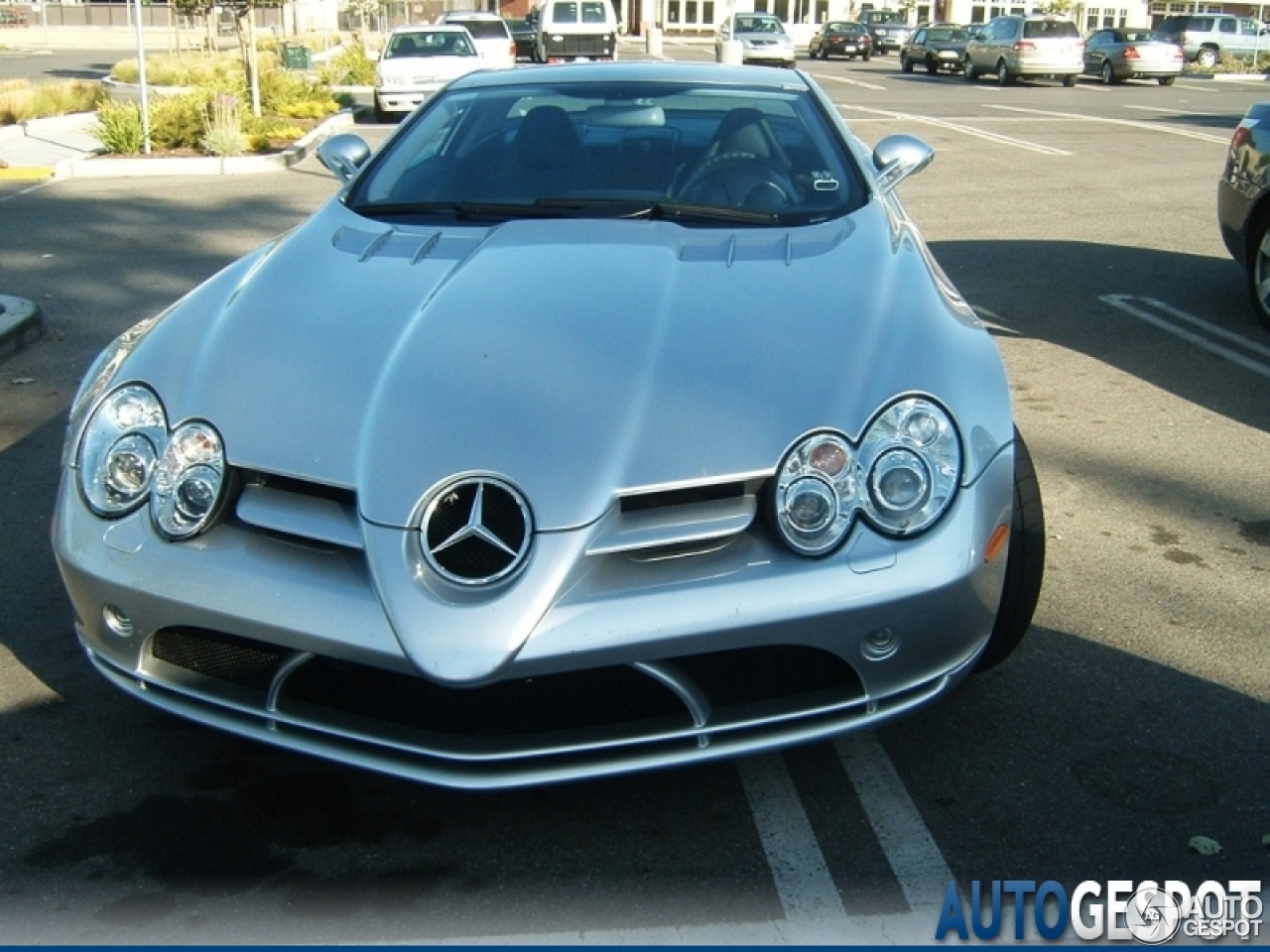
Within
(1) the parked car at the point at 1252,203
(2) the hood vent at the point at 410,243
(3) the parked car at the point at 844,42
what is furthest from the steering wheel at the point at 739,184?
(3) the parked car at the point at 844,42

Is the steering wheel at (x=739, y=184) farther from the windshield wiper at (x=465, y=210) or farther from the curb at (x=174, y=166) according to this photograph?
the curb at (x=174, y=166)

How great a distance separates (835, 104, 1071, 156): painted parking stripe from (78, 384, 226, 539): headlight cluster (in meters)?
15.8

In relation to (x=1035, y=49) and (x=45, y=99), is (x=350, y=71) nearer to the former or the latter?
(x=45, y=99)

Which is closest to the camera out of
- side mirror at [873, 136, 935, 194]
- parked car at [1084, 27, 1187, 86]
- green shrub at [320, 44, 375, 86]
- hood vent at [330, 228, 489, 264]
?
hood vent at [330, 228, 489, 264]

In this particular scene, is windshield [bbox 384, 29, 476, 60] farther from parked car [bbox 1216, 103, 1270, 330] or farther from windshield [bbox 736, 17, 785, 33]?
windshield [bbox 736, 17, 785, 33]

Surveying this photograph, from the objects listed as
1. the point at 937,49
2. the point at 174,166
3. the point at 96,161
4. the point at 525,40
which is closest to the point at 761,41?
the point at 937,49

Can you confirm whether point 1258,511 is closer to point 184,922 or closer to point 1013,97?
point 184,922

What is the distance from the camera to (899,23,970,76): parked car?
42.1 meters

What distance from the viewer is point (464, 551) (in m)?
2.94

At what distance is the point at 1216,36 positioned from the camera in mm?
50938

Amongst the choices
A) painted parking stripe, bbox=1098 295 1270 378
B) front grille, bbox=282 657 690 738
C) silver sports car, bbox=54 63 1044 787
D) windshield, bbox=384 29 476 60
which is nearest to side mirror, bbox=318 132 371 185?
silver sports car, bbox=54 63 1044 787

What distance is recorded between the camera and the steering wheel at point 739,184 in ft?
15.0

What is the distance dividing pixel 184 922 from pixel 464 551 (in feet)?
2.96

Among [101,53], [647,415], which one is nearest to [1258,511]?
[647,415]
